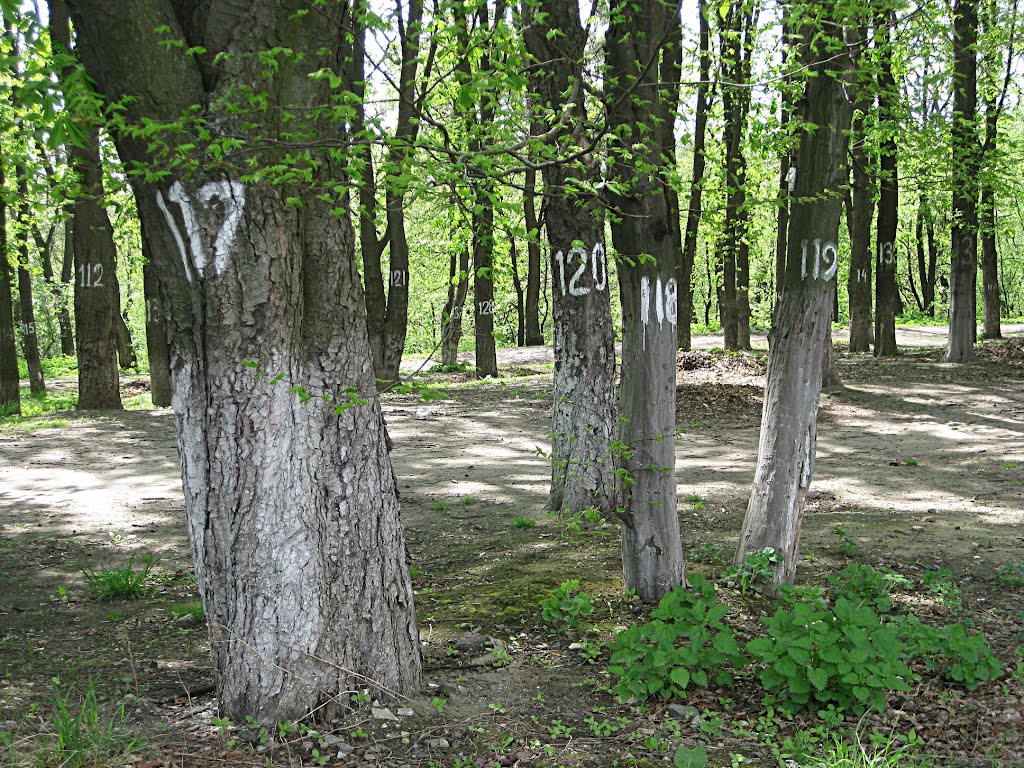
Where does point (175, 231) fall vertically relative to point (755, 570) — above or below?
above

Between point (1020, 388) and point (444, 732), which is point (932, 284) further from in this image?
point (444, 732)

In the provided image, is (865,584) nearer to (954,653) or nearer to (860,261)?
(954,653)

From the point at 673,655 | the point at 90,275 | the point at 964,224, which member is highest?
the point at 964,224

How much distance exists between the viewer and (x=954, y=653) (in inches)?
176

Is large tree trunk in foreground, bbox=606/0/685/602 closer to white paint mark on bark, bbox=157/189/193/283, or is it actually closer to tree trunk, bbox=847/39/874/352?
white paint mark on bark, bbox=157/189/193/283


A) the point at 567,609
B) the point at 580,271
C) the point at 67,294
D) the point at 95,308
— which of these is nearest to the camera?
the point at 567,609

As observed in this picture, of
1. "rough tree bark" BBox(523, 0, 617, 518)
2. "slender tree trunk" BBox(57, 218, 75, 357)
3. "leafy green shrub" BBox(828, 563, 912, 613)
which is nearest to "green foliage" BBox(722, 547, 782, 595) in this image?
"leafy green shrub" BBox(828, 563, 912, 613)

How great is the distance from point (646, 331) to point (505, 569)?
2333 mm

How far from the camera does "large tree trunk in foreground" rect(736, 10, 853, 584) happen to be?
5539mm

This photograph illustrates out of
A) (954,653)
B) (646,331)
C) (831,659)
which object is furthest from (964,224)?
(831,659)

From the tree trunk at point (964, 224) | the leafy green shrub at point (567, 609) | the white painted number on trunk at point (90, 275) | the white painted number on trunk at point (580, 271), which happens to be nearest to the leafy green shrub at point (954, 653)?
the leafy green shrub at point (567, 609)

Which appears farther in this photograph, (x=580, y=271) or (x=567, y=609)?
(x=580, y=271)

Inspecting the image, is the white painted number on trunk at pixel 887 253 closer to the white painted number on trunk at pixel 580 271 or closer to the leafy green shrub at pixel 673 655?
the white painted number on trunk at pixel 580 271

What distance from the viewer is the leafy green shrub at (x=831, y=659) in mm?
4117
